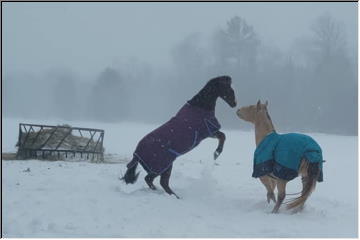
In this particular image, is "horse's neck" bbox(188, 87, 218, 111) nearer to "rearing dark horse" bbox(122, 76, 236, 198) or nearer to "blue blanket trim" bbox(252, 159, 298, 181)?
"rearing dark horse" bbox(122, 76, 236, 198)

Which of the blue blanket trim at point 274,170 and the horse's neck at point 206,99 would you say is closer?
the blue blanket trim at point 274,170

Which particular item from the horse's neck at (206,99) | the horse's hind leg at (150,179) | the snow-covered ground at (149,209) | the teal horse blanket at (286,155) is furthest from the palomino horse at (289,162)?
the horse's hind leg at (150,179)

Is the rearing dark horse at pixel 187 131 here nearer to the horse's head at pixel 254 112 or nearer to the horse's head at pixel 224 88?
the horse's head at pixel 224 88

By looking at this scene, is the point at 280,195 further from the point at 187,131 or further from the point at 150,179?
the point at 150,179

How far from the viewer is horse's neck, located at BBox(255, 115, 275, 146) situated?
894 cm

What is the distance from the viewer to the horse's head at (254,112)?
9.05 meters

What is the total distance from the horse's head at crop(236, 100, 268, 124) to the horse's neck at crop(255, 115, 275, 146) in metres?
0.10

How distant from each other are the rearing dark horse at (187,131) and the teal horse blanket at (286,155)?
1.21m

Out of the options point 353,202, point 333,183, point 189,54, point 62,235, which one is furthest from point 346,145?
point 189,54

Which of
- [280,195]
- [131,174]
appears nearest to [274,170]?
[280,195]

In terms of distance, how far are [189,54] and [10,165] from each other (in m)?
47.9

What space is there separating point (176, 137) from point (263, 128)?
155cm

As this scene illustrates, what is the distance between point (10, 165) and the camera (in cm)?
1270

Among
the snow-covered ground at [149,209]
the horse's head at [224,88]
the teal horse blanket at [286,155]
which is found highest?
the horse's head at [224,88]
